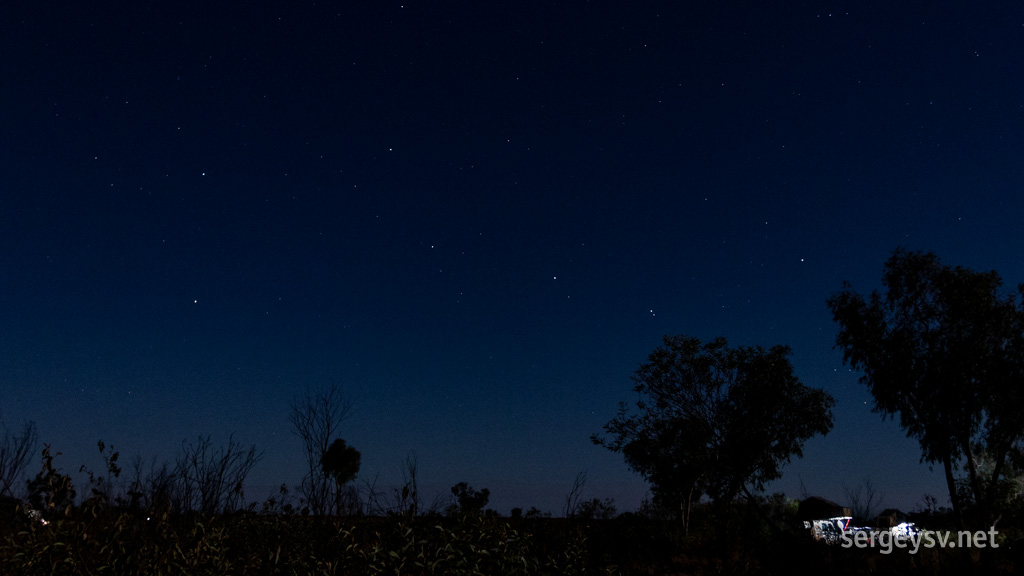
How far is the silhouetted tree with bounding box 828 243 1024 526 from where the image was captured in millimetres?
21750

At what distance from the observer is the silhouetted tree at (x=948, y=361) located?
71.4 ft

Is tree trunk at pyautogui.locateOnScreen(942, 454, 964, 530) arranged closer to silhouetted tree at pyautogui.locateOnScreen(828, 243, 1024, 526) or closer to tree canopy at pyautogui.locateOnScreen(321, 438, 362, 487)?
silhouetted tree at pyautogui.locateOnScreen(828, 243, 1024, 526)

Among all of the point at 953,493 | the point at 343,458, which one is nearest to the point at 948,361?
the point at 953,493

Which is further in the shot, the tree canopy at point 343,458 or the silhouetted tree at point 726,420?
the tree canopy at point 343,458

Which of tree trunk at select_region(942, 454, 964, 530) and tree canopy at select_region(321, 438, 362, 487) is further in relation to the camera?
tree canopy at select_region(321, 438, 362, 487)

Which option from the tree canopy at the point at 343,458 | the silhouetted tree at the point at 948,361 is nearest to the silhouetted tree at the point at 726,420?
the silhouetted tree at the point at 948,361

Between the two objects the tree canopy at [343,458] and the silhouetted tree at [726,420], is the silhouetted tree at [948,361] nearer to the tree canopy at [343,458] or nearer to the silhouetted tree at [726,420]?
the silhouetted tree at [726,420]

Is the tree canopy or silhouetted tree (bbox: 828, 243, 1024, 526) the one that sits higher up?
silhouetted tree (bbox: 828, 243, 1024, 526)

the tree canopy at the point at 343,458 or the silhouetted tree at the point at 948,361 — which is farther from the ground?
the silhouetted tree at the point at 948,361

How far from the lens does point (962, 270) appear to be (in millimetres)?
22688

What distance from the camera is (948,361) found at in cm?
2247

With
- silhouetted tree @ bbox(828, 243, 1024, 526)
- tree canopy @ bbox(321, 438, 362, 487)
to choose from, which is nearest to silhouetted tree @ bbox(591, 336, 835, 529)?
silhouetted tree @ bbox(828, 243, 1024, 526)

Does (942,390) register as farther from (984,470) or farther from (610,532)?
(610,532)

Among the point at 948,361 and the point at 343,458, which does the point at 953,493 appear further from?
the point at 343,458
